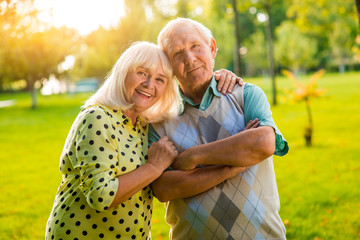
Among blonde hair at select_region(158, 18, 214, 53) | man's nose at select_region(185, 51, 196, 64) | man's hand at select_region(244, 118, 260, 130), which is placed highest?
blonde hair at select_region(158, 18, 214, 53)

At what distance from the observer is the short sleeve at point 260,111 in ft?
8.39

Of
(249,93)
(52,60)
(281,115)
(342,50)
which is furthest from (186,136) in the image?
(342,50)

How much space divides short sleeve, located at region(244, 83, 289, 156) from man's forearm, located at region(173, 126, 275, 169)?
11cm

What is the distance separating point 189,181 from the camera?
2.60 meters

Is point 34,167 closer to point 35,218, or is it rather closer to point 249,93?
point 35,218

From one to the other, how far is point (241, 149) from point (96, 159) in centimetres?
98

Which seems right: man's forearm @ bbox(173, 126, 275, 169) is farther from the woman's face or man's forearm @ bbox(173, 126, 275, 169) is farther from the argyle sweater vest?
the woman's face

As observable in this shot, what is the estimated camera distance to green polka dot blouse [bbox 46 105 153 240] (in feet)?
7.34

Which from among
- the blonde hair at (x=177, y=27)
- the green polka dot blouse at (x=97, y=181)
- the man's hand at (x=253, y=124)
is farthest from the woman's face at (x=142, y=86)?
the man's hand at (x=253, y=124)

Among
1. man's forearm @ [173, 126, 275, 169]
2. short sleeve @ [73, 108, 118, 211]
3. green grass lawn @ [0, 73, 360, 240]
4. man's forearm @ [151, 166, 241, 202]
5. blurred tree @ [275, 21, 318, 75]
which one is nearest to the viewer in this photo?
short sleeve @ [73, 108, 118, 211]

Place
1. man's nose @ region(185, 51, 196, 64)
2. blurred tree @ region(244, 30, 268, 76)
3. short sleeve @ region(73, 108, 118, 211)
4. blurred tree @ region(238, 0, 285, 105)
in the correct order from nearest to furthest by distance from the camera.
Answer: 1. short sleeve @ region(73, 108, 118, 211)
2. man's nose @ region(185, 51, 196, 64)
3. blurred tree @ region(238, 0, 285, 105)
4. blurred tree @ region(244, 30, 268, 76)

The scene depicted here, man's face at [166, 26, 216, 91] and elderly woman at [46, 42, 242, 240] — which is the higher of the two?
man's face at [166, 26, 216, 91]

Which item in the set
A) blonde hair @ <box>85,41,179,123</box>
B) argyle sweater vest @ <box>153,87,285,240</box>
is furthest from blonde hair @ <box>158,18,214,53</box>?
argyle sweater vest @ <box>153,87,285,240</box>

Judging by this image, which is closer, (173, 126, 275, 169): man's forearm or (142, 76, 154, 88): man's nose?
(173, 126, 275, 169): man's forearm
